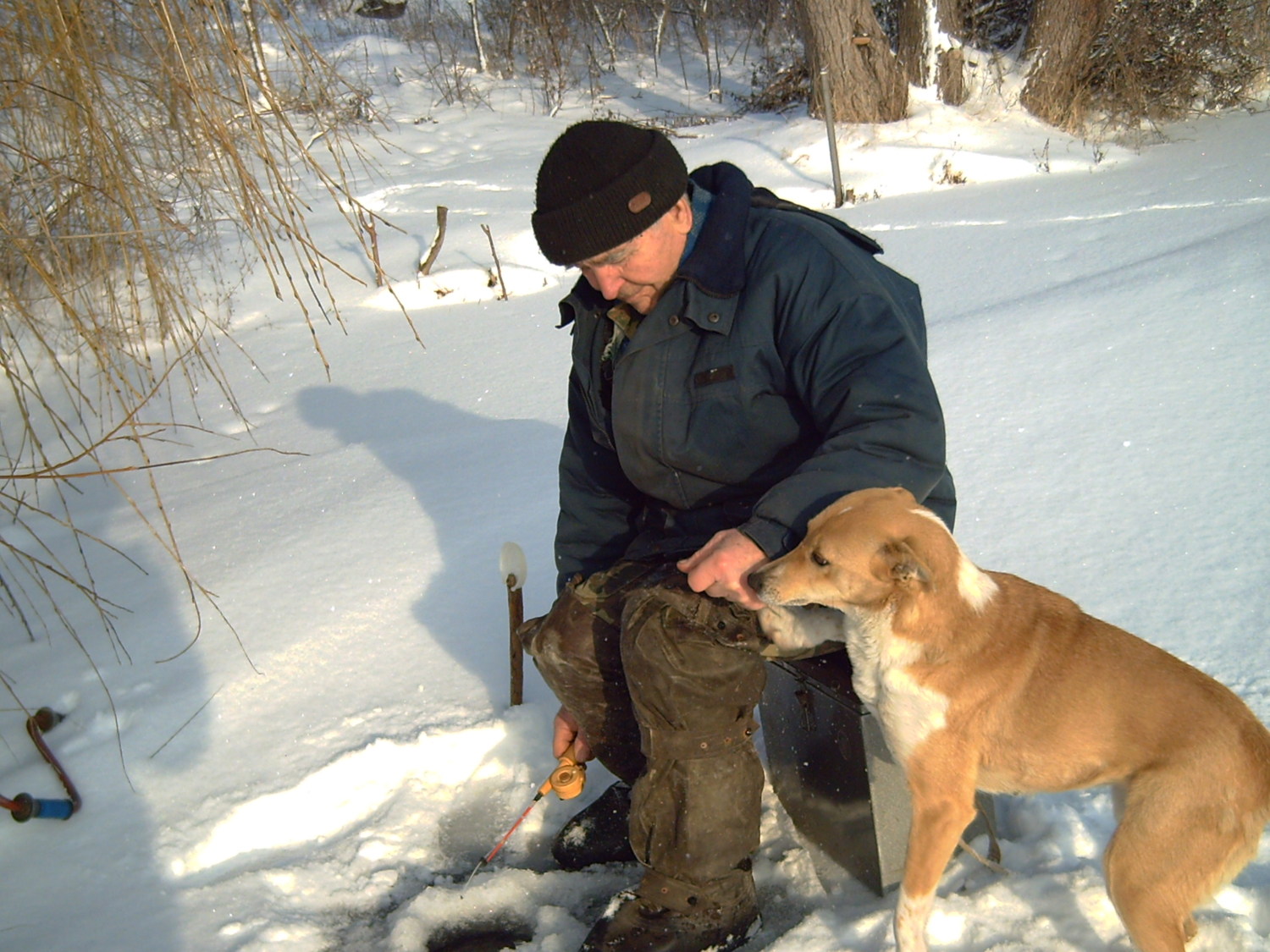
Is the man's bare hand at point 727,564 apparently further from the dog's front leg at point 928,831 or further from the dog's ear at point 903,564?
the dog's front leg at point 928,831

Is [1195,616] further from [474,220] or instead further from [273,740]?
[474,220]

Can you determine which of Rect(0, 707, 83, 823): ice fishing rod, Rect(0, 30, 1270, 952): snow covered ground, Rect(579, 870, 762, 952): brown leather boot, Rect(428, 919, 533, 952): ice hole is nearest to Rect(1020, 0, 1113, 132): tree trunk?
Rect(0, 30, 1270, 952): snow covered ground

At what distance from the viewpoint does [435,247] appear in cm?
729

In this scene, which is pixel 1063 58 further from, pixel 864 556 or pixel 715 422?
pixel 864 556

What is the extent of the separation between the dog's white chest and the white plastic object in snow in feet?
3.93

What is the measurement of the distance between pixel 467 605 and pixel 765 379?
1.76m

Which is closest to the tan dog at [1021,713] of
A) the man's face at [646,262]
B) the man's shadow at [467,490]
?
the man's face at [646,262]

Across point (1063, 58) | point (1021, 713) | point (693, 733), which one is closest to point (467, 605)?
point (693, 733)

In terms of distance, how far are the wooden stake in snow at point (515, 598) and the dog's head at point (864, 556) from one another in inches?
43.5

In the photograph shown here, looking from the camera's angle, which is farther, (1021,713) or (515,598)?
(515,598)

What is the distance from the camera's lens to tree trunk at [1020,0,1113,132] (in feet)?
33.4

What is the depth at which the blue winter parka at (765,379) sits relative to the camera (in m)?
1.78

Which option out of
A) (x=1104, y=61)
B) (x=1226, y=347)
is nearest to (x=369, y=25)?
(x=1104, y=61)

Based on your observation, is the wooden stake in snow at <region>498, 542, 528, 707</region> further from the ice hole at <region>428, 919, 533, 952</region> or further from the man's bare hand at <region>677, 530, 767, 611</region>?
the man's bare hand at <region>677, 530, 767, 611</region>
